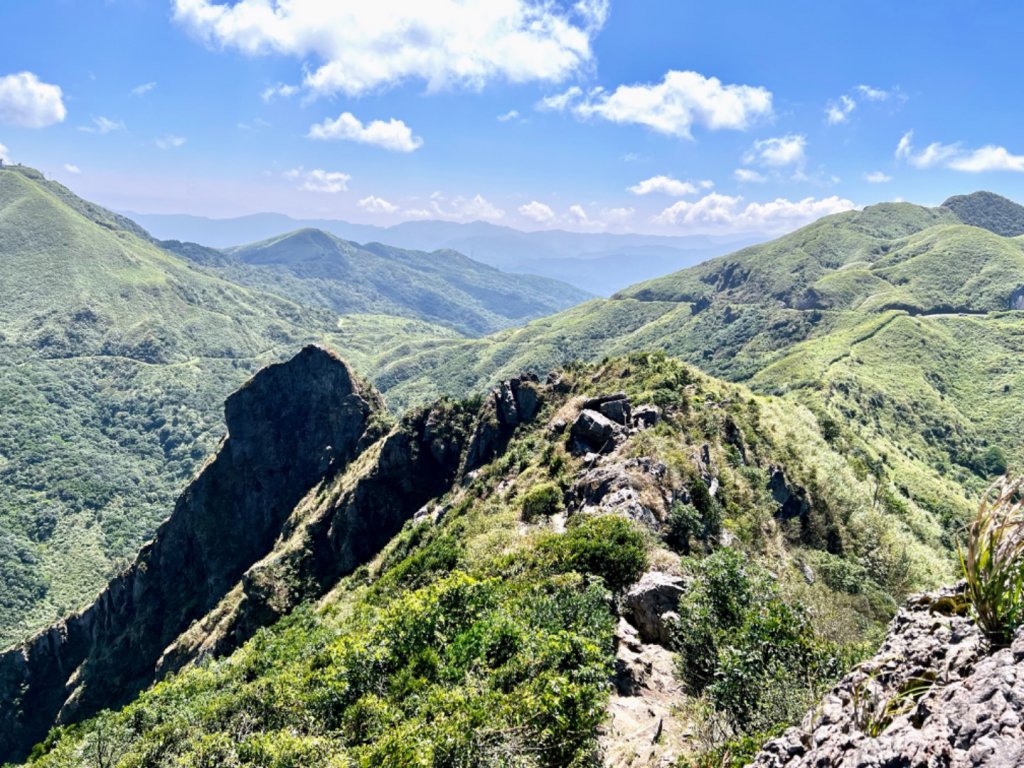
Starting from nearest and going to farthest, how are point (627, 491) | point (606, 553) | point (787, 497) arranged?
point (606, 553), point (627, 491), point (787, 497)

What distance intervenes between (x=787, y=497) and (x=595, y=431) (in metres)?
19.2

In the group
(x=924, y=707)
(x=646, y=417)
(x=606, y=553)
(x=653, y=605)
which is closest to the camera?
(x=924, y=707)

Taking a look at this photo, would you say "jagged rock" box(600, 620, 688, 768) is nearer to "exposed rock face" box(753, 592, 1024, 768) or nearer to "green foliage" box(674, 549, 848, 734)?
"green foliage" box(674, 549, 848, 734)

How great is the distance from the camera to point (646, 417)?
167ft

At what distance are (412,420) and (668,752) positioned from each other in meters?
63.8

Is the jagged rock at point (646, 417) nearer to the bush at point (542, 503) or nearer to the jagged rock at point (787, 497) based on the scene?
the bush at point (542, 503)

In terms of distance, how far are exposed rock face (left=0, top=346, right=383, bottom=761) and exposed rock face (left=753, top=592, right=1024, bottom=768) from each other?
85.4 meters

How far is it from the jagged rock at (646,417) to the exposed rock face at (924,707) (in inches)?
1495

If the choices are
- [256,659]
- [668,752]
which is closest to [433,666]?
[668,752]

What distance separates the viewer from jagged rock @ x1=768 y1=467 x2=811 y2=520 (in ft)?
164

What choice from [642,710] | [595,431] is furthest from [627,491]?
[642,710]

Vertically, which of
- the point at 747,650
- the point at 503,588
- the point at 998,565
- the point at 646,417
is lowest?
the point at 503,588

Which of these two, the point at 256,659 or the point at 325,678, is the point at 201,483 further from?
the point at 325,678

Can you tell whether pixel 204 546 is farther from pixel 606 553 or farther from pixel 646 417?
pixel 606 553
